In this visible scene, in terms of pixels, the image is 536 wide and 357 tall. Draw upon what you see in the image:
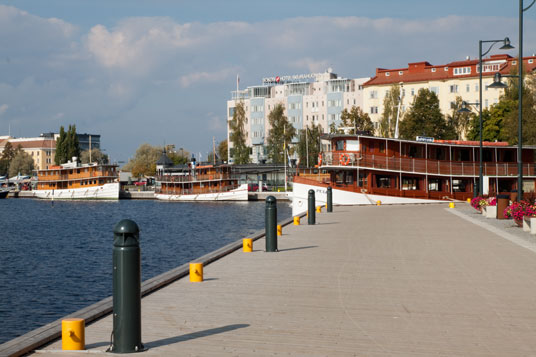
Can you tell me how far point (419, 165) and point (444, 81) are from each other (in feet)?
224

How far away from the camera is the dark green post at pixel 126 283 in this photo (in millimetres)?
7344

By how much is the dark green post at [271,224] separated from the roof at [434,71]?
9519 cm

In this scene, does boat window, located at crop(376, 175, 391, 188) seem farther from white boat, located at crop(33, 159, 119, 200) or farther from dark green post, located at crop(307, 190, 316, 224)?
white boat, located at crop(33, 159, 119, 200)

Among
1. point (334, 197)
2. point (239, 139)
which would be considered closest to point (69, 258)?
point (334, 197)

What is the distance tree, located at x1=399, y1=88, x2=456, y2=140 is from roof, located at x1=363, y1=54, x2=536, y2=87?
23825mm

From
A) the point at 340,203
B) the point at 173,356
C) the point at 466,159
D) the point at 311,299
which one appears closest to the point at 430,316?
the point at 311,299

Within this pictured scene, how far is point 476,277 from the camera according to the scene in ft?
41.5

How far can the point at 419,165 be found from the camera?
50.3 metres

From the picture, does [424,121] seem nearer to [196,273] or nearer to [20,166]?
[196,273]

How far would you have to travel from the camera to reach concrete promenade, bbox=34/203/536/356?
7.53m

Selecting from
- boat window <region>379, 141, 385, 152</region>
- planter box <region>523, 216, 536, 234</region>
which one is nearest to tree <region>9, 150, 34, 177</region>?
boat window <region>379, 141, 385, 152</region>

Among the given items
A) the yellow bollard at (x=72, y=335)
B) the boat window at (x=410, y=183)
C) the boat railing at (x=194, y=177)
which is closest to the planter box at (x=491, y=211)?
the boat window at (x=410, y=183)

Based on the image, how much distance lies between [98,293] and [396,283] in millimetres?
10228

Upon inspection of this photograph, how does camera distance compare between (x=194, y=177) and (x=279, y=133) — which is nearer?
(x=194, y=177)
